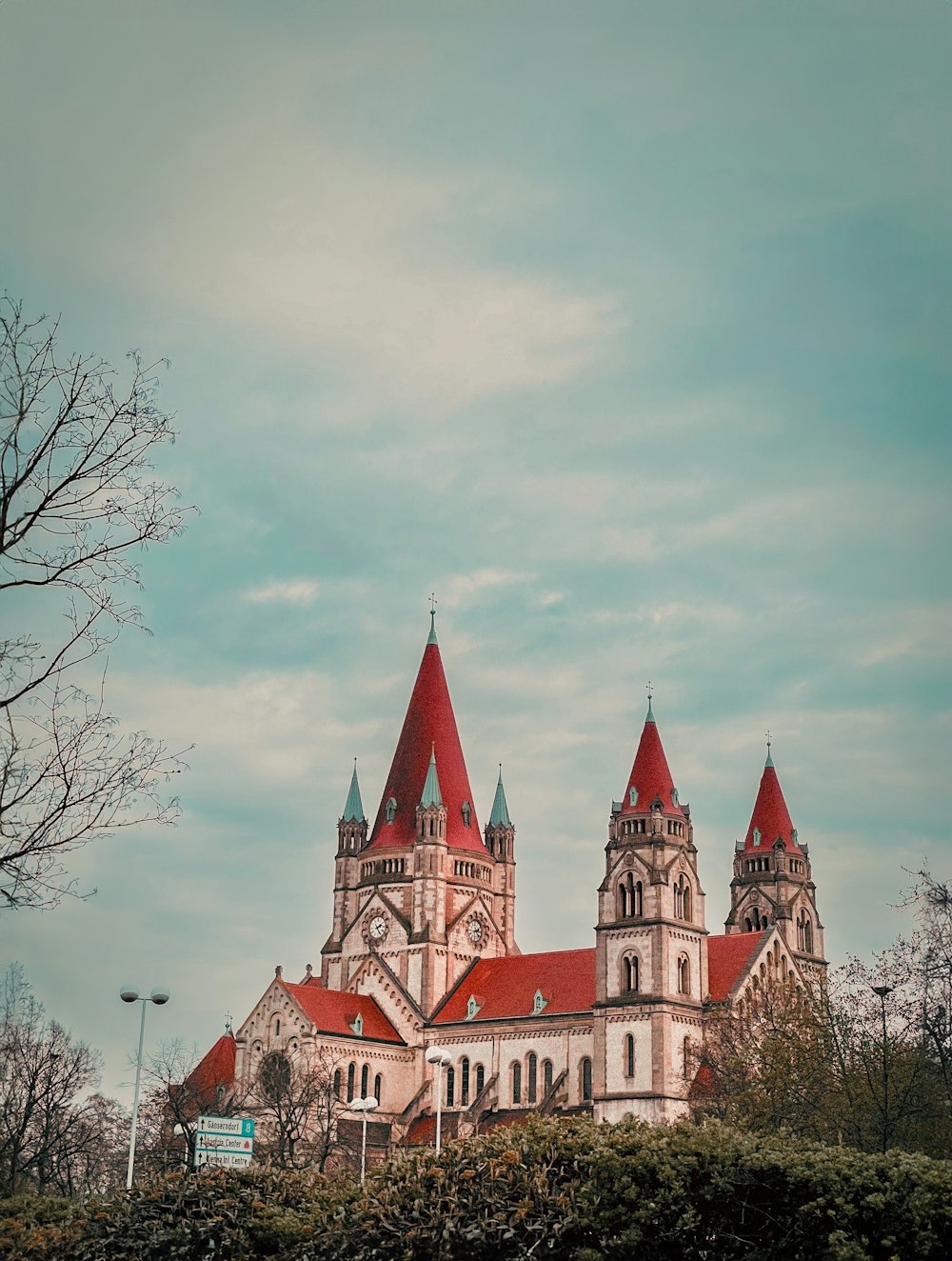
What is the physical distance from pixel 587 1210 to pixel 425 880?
6164 cm

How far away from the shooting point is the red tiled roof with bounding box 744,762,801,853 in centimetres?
8244

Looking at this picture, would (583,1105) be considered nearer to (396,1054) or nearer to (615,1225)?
(396,1054)

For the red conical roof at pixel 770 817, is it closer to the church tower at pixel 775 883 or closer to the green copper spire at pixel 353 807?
the church tower at pixel 775 883

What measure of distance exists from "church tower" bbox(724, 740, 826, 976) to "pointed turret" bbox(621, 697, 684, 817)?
1241 cm

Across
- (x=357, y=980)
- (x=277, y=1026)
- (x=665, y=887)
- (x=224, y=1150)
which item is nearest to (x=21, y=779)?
(x=224, y=1150)

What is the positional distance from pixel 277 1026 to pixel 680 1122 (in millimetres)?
57186

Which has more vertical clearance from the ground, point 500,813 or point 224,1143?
point 500,813

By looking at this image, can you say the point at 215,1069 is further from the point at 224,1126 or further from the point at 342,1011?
the point at 224,1126

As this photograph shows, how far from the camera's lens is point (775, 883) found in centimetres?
8131

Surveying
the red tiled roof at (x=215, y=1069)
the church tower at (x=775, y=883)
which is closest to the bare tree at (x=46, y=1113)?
the red tiled roof at (x=215, y=1069)

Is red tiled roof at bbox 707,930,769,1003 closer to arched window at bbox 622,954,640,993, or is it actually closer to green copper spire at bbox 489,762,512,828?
arched window at bbox 622,954,640,993

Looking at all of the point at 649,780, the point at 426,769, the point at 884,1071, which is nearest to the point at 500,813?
the point at 426,769

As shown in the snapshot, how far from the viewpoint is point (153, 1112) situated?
7525cm

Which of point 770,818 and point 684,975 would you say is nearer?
point 684,975
